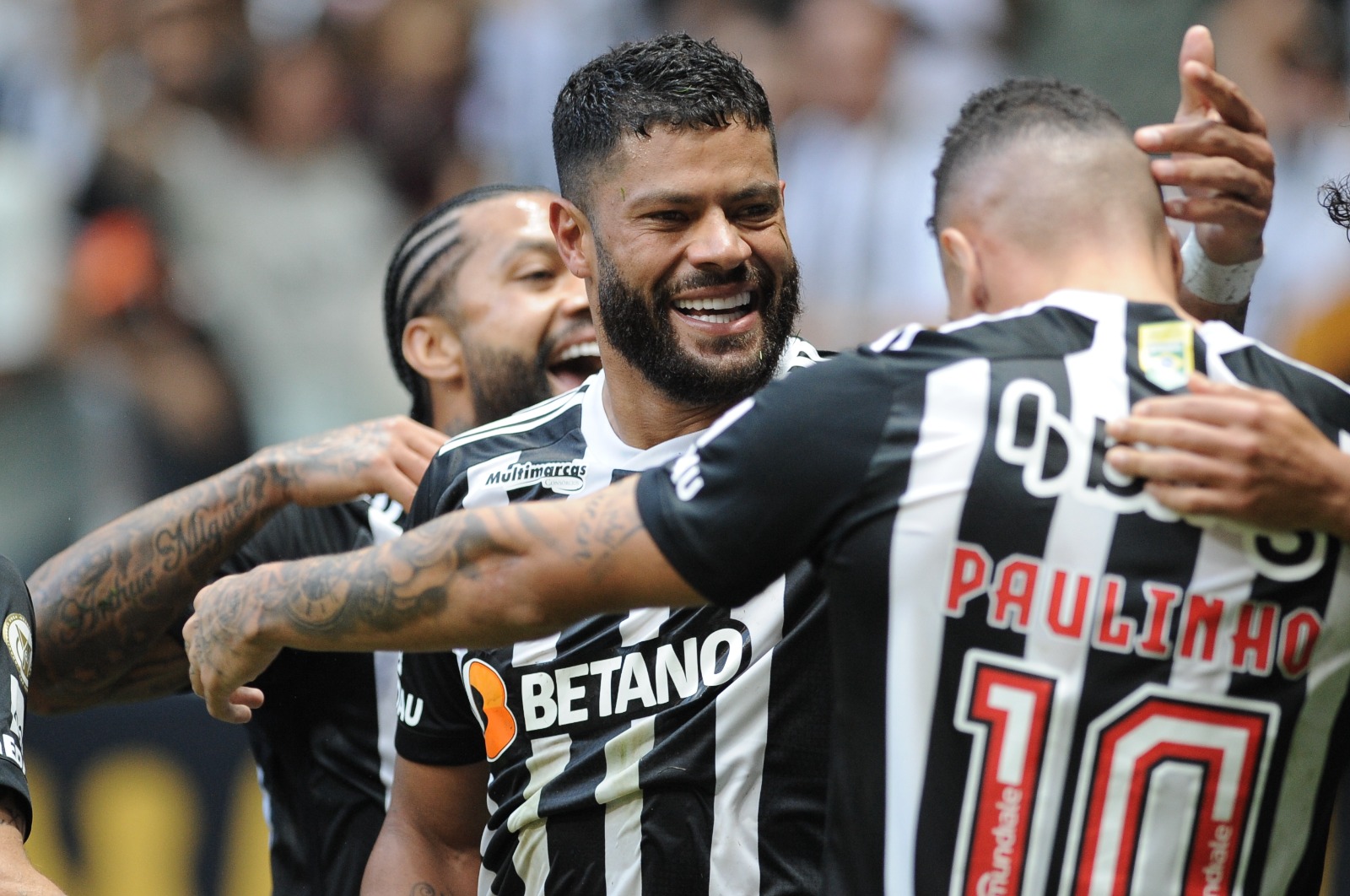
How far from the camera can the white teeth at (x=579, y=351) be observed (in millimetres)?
3879

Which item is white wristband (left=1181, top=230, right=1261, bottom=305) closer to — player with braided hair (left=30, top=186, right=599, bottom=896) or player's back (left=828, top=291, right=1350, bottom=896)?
player's back (left=828, top=291, right=1350, bottom=896)

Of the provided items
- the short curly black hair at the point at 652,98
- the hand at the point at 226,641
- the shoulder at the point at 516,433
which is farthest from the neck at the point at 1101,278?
the hand at the point at 226,641

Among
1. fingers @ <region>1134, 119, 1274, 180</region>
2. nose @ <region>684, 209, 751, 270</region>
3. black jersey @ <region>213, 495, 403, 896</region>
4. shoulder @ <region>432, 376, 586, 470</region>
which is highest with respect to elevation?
fingers @ <region>1134, 119, 1274, 180</region>

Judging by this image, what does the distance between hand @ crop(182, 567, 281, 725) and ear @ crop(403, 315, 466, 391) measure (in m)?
1.39

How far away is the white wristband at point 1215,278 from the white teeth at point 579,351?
146 cm

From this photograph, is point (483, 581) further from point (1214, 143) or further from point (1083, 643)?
point (1214, 143)

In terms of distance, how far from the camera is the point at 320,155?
771cm

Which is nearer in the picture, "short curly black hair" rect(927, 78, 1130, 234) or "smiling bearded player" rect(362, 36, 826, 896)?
"short curly black hair" rect(927, 78, 1130, 234)

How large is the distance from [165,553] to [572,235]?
1.23 metres

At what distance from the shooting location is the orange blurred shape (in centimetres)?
746

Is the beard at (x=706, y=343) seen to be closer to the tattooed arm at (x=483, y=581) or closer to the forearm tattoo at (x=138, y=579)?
the tattooed arm at (x=483, y=581)

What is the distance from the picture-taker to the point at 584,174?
319 cm

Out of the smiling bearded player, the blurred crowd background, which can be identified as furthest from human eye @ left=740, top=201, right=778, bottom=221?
the blurred crowd background

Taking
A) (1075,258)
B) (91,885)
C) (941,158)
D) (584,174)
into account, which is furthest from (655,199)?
(91,885)
